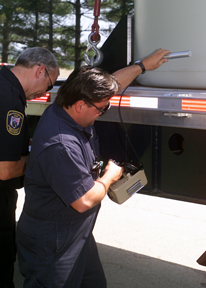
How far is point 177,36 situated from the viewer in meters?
1.95

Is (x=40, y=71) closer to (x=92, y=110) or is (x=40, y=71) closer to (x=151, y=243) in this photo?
(x=92, y=110)

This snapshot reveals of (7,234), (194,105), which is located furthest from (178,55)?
(7,234)

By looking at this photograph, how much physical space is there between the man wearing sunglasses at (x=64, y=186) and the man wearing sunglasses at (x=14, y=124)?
288 millimetres

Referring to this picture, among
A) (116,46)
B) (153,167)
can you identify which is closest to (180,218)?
(153,167)

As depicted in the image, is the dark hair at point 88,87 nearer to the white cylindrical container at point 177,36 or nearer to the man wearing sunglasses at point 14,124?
the man wearing sunglasses at point 14,124

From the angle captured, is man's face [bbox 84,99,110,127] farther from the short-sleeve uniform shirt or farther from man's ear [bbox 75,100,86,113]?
the short-sleeve uniform shirt

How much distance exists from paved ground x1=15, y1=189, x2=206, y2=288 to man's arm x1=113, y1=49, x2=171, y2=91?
132cm

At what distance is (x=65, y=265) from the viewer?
1.58m

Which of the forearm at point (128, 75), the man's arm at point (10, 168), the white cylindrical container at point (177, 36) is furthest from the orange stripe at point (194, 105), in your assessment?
the man's arm at point (10, 168)

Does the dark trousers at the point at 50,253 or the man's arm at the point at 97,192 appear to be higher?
the man's arm at the point at 97,192

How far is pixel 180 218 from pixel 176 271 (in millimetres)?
972

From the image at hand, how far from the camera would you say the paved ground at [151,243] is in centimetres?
260

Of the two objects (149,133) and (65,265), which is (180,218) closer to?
(149,133)

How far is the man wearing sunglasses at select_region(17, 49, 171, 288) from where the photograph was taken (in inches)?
56.3
